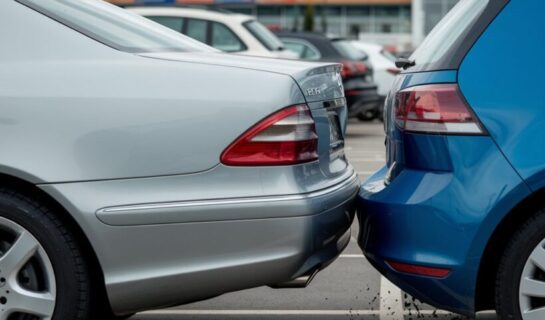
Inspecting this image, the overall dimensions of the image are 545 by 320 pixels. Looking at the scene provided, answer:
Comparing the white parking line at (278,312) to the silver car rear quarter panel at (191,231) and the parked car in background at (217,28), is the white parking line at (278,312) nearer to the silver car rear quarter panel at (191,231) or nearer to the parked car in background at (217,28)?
the silver car rear quarter panel at (191,231)

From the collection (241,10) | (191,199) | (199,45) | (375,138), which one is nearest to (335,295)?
(199,45)

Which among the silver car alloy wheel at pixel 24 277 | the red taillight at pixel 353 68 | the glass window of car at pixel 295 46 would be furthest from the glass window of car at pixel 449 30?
the glass window of car at pixel 295 46

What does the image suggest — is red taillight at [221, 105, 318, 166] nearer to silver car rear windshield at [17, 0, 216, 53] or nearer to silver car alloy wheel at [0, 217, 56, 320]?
silver car rear windshield at [17, 0, 216, 53]

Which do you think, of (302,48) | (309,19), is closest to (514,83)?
(302,48)

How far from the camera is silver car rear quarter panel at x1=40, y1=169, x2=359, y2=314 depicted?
157 inches

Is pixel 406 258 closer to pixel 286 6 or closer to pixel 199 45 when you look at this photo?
pixel 199 45

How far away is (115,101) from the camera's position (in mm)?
4031

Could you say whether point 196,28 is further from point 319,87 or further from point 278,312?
point 319,87

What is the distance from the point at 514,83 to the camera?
4.02 metres

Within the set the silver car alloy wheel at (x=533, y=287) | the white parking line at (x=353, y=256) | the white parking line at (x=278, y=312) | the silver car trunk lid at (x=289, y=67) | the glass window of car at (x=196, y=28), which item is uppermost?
the silver car trunk lid at (x=289, y=67)

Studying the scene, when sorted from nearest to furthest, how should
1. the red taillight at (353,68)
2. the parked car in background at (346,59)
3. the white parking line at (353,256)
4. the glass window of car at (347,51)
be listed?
the white parking line at (353,256) < the red taillight at (353,68) < the parked car in background at (346,59) < the glass window of car at (347,51)

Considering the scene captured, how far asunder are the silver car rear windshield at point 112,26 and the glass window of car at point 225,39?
8.76 m

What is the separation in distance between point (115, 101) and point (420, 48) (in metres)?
1.41

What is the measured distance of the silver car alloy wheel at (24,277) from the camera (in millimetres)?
4035
